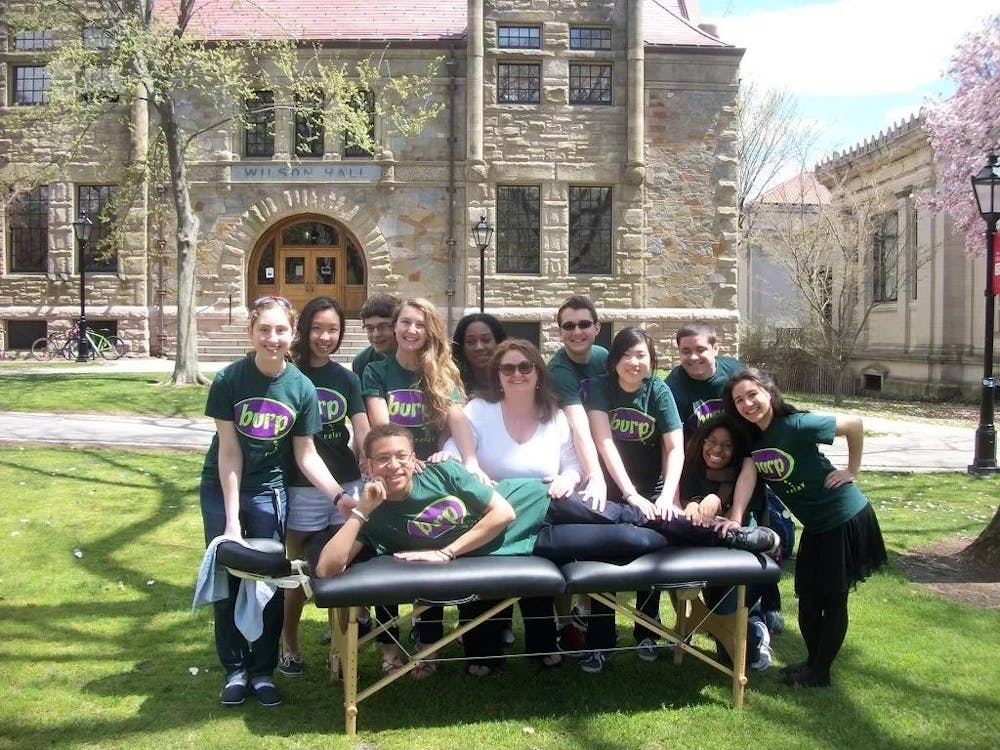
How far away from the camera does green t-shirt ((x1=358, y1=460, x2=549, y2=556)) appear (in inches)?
144

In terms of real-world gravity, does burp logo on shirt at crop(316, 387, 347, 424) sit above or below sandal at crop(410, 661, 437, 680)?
above

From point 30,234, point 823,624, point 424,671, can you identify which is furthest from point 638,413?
point 30,234

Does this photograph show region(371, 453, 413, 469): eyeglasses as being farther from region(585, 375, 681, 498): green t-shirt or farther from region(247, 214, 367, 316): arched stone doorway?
region(247, 214, 367, 316): arched stone doorway

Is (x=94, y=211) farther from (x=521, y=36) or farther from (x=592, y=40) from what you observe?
(x=592, y=40)

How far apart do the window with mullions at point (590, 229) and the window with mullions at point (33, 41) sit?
14241 millimetres

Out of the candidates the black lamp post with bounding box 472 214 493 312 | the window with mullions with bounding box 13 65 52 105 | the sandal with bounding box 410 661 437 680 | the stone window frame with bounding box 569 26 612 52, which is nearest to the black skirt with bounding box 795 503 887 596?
the sandal with bounding box 410 661 437 680

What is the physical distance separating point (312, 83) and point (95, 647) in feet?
46.4

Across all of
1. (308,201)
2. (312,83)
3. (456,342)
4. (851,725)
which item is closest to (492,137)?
(308,201)

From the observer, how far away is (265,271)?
23.0 meters

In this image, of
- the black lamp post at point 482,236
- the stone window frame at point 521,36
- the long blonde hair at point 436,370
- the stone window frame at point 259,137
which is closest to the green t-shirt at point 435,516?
the long blonde hair at point 436,370

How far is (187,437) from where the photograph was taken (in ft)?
35.5

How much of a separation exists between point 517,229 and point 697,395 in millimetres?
18347

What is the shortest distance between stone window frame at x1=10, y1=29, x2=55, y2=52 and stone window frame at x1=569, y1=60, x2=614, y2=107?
532 inches

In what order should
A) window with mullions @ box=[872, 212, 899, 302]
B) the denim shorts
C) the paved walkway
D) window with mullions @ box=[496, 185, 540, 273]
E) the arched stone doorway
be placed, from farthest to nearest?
1. window with mullions @ box=[872, 212, 899, 302]
2. the arched stone doorway
3. window with mullions @ box=[496, 185, 540, 273]
4. the paved walkway
5. the denim shorts
